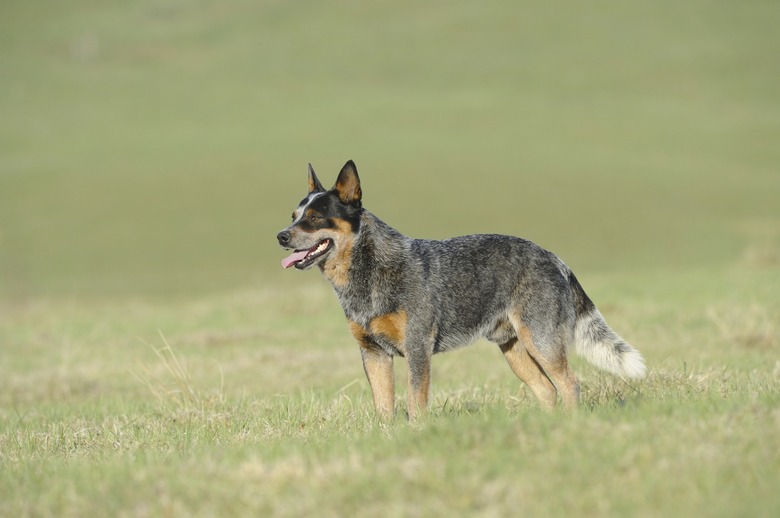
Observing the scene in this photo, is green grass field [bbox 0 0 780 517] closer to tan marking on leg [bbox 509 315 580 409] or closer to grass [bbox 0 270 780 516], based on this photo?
grass [bbox 0 270 780 516]

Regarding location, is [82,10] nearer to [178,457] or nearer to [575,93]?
[575,93]

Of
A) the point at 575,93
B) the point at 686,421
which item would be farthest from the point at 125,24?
the point at 686,421

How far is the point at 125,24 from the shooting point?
8406 centimetres

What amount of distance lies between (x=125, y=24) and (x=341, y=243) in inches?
3270

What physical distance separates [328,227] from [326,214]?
103 mm

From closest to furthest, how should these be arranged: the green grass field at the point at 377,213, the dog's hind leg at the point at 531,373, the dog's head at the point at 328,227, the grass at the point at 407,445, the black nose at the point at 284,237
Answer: the grass at the point at 407,445, the green grass field at the point at 377,213, the black nose at the point at 284,237, the dog's head at the point at 328,227, the dog's hind leg at the point at 531,373

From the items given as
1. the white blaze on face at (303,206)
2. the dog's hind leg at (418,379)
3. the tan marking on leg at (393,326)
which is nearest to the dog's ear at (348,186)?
the white blaze on face at (303,206)

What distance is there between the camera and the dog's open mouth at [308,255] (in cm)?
706

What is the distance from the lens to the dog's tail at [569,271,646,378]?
290 inches

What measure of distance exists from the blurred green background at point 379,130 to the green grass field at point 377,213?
260 millimetres

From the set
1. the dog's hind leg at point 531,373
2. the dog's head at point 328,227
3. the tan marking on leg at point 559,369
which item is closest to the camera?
the dog's head at point 328,227

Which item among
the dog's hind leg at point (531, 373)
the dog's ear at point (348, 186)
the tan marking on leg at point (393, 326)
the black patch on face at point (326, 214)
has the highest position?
the dog's ear at point (348, 186)

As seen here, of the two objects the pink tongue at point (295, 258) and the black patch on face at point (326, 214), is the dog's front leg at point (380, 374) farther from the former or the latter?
the black patch on face at point (326, 214)

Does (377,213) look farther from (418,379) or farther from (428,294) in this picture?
(418,379)
